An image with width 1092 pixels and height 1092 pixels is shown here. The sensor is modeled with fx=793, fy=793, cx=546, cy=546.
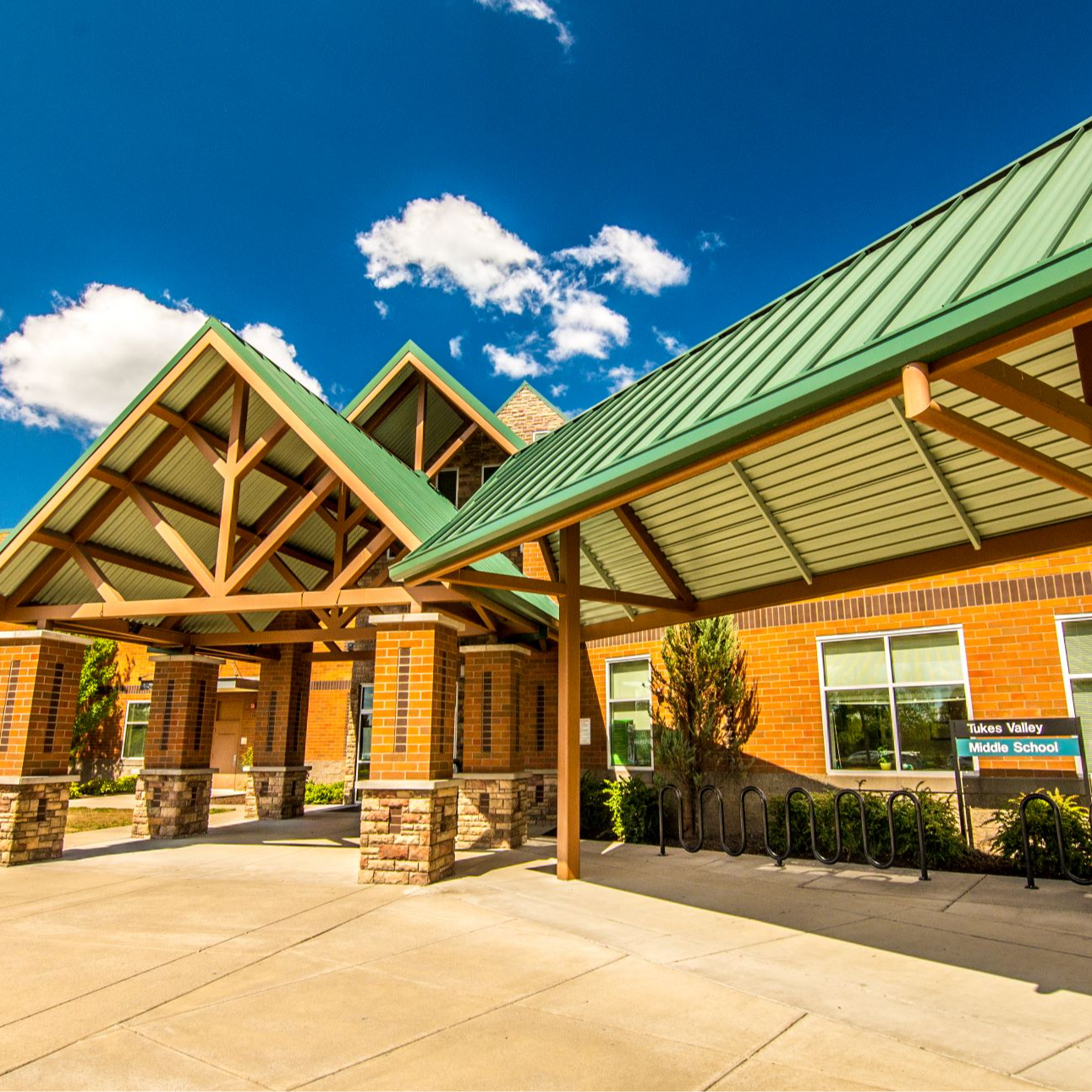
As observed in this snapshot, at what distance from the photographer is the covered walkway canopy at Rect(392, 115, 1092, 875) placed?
13.8 ft

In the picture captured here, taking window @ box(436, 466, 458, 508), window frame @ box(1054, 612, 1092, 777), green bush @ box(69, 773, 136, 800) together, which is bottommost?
green bush @ box(69, 773, 136, 800)

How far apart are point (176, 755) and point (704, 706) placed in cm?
882

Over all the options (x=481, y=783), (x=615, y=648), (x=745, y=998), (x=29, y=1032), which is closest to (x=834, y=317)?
(x=745, y=998)

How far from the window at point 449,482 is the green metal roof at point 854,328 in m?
9.37

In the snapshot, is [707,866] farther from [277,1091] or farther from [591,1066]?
[277,1091]

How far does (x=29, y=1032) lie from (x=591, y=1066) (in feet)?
10.4

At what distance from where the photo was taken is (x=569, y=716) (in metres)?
9.07

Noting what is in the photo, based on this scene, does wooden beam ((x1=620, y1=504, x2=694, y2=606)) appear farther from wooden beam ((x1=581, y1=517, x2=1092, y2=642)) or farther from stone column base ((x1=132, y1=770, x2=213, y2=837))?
stone column base ((x1=132, y1=770, x2=213, y2=837))

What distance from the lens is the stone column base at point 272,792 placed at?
52.2 feet

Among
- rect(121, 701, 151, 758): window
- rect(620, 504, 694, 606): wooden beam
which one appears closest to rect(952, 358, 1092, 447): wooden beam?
rect(620, 504, 694, 606): wooden beam

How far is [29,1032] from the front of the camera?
176 inches

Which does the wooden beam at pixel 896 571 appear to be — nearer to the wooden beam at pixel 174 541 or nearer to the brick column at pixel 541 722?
the brick column at pixel 541 722

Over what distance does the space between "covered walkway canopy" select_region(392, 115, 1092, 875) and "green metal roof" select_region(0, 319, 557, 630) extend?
46.4 inches

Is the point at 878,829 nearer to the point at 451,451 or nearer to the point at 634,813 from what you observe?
the point at 634,813
